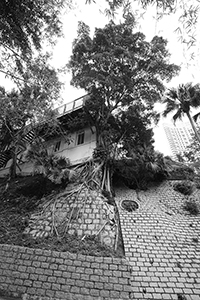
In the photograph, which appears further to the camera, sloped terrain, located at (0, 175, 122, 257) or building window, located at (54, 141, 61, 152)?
building window, located at (54, 141, 61, 152)

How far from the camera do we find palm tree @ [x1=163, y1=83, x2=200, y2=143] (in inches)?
374

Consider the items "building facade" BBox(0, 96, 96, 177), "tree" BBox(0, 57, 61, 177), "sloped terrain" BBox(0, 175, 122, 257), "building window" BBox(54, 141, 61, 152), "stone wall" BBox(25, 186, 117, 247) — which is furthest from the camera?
"building window" BBox(54, 141, 61, 152)

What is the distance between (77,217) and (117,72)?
675 centimetres

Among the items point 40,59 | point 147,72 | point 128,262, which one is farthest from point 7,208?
point 147,72

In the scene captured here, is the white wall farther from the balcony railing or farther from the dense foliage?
the dense foliage

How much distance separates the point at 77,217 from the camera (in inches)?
196

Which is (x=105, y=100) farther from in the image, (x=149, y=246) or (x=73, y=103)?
(x=149, y=246)

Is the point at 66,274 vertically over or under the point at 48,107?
under

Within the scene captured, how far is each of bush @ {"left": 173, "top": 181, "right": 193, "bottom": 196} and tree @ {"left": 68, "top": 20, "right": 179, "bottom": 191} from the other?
10.2 feet

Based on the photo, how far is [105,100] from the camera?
820 centimetres

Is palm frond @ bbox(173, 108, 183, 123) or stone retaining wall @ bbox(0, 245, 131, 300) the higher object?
palm frond @ bbox(173, 108, 183, 123)

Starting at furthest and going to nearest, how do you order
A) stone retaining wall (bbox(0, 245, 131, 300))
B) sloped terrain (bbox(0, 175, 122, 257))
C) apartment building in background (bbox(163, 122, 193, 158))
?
apartment building in background (bbox(163, 122, 193, 158)) → sloped terrain (bbox(0, 175, 122, 257)) → stone retaining wall (bbox(0, 245, 131, 300))

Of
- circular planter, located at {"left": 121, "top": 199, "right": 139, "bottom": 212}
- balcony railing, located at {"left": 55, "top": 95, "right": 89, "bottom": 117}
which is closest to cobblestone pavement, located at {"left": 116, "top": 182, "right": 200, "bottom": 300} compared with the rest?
circular planter, located at {"left": 121, "top": 199, "right": 139, "bottom": 212}

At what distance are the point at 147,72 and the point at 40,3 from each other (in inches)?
219
